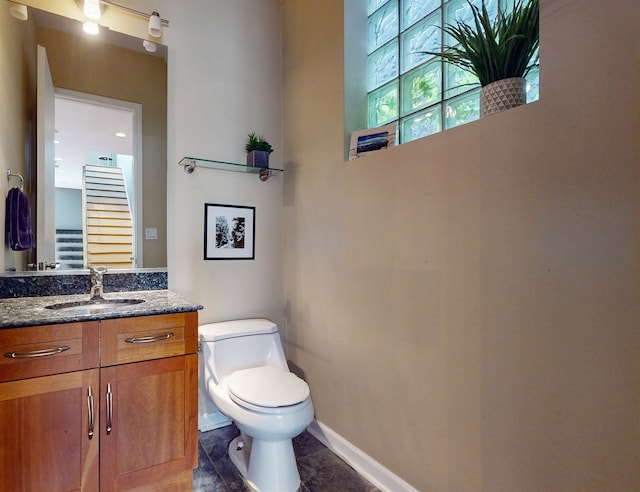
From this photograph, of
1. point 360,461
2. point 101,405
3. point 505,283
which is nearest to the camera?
point 505,283

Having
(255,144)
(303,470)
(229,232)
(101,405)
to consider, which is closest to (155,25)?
(255,144)

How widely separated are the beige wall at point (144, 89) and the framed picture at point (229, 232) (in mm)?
A: 245

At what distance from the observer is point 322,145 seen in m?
2.00

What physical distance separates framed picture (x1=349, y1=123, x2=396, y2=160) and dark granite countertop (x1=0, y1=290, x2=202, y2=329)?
1.05 metres

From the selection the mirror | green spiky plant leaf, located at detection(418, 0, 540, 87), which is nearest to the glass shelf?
the mirror

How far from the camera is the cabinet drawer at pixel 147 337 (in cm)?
134

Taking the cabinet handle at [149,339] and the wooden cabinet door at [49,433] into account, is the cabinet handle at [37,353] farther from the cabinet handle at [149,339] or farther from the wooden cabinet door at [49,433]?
the cabinet handle at [149,339]

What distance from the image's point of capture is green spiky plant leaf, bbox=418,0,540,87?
1.15 m

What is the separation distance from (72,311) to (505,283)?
1.62 metres

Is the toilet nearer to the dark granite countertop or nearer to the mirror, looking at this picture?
the dark granite countertop

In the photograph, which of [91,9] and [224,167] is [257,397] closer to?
[224,167]

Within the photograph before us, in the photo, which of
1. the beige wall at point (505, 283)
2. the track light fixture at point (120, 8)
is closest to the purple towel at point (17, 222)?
the track light fixture at point (120, 8)

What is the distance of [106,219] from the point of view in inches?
74.1

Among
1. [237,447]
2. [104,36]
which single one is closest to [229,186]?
[104,36]
